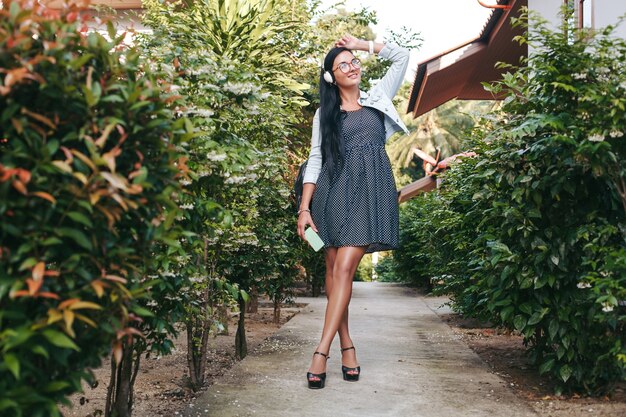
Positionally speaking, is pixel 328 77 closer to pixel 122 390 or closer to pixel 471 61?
pixel 122 390

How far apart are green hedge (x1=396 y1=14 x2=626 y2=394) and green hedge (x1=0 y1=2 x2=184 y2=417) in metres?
2.06

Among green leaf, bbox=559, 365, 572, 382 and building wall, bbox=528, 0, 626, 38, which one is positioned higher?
building wall, bbox=528, 0, 626, 38

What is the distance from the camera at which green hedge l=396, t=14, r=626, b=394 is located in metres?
3.34

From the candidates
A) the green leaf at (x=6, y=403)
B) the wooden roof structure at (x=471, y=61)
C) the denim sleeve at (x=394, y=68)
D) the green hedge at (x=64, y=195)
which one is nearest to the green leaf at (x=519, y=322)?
the denim sleeve at (x=394, y=68)

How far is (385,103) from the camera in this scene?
14.3 feet

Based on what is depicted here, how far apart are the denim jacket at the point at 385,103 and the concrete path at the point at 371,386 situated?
123 centimetres

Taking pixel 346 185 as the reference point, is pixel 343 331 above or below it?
below

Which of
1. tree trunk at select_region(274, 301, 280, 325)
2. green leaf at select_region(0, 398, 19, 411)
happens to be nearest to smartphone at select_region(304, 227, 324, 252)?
green leaf at select_region(0, 398, 19, 411)

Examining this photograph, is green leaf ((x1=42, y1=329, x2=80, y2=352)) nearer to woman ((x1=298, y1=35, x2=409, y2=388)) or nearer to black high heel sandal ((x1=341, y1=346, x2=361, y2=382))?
woman ((x1=298, y1=35, x2=409, y2=388))

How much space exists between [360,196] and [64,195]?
8.35 feet

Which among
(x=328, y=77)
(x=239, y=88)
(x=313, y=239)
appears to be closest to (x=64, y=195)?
(x=239, y=88)

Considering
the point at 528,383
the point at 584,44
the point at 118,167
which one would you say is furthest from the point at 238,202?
the point at 118,167

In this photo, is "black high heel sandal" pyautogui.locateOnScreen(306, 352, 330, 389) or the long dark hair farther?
the long dark hair

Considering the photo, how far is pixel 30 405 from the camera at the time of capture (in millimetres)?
1822
